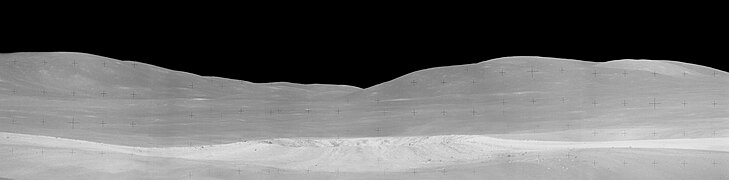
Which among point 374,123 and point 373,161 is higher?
point 374,123

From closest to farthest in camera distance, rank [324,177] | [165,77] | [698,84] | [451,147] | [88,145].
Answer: [324,177] → [88,145] → [451,147] → [698,84] → [165,77]

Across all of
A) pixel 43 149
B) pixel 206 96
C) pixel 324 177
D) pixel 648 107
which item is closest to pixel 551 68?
pixel 648 107

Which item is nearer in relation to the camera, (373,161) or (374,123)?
(373,161)

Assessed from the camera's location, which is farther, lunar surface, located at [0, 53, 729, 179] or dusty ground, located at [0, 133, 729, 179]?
lunar surface, located at [0, 53, 729, 179]

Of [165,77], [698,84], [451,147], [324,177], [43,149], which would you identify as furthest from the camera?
[165,77]

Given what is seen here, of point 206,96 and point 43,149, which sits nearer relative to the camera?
point 43,149

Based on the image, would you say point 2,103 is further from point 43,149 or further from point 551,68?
point 551,68

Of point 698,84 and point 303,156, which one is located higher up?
point 698,84

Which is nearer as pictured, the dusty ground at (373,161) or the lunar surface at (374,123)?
the dusty ground at (373,161)
